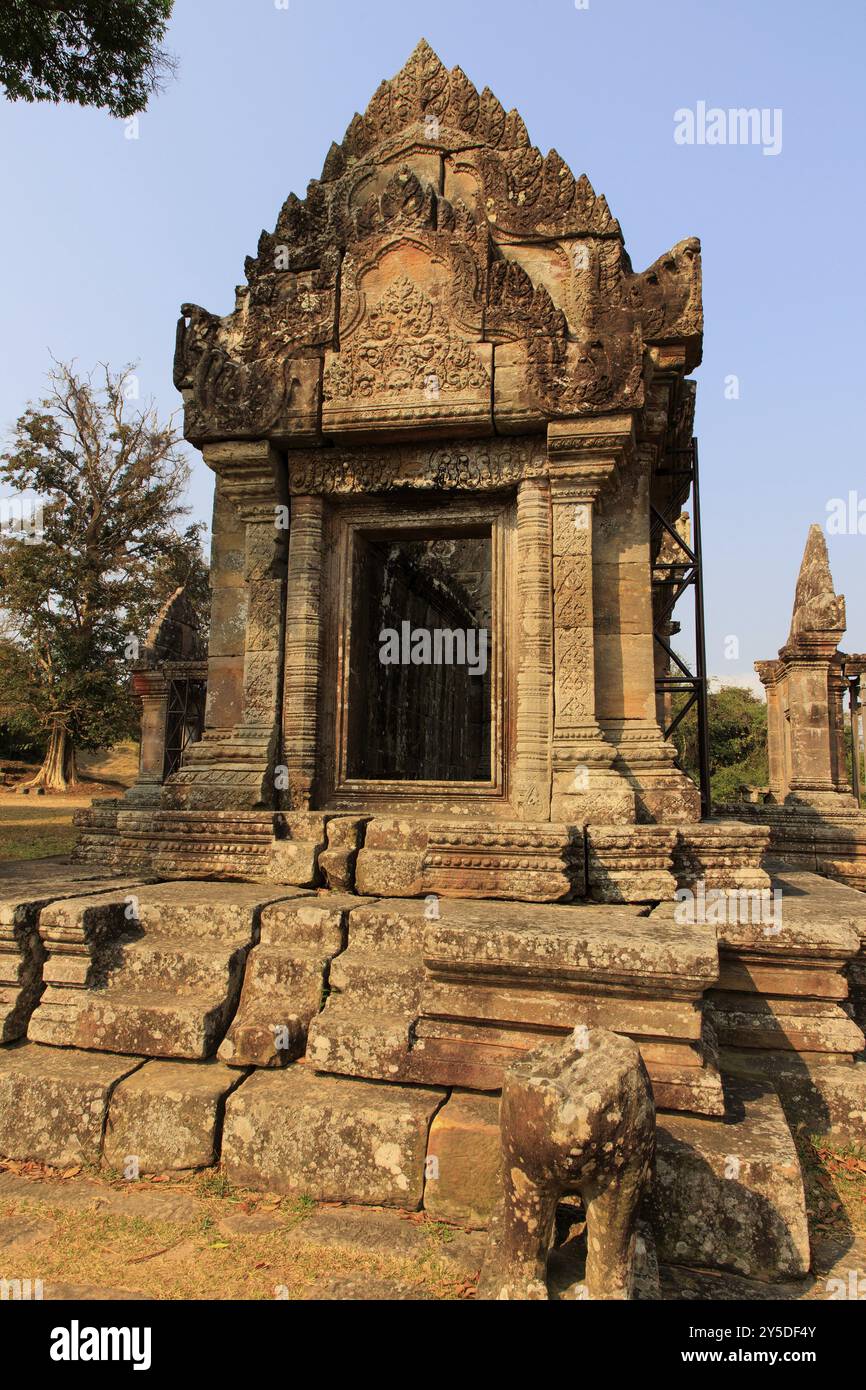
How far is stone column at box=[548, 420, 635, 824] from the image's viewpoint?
5258mm

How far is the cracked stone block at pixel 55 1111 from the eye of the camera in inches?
135

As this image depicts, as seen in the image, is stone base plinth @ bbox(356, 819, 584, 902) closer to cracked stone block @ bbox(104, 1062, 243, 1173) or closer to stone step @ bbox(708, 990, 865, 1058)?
stone step @ bbox(708, 990, 865, 1058)

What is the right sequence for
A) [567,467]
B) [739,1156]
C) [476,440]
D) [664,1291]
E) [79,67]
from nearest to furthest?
1. [664,1291]
2. [739,1156]
3. [567,467]
4. [476,440]
5. [79,67]

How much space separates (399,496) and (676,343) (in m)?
2.15

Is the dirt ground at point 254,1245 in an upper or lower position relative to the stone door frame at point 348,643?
lower

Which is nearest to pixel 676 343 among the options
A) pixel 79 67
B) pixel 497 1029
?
pixel 497 1029

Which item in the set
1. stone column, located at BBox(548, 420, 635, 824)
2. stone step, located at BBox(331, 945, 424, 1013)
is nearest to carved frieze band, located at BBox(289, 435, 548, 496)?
stone column, located at BBox(548, 420, 635, 824)

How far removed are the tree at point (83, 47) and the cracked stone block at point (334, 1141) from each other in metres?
11.8

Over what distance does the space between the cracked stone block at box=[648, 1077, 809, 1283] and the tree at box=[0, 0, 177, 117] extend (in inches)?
496

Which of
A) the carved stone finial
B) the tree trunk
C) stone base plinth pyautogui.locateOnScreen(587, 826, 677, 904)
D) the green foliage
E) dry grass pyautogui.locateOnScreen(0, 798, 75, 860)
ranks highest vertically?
the carved stone finial

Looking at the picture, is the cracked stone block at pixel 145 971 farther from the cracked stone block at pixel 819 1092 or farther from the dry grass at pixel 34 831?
the dry grass at pixel 34 831

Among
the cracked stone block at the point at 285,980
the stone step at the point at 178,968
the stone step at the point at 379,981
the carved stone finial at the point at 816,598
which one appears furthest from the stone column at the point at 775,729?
the stone step at the point at 178,968

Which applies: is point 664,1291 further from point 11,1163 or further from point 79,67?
point 79,67

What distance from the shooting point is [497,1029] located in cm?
334
